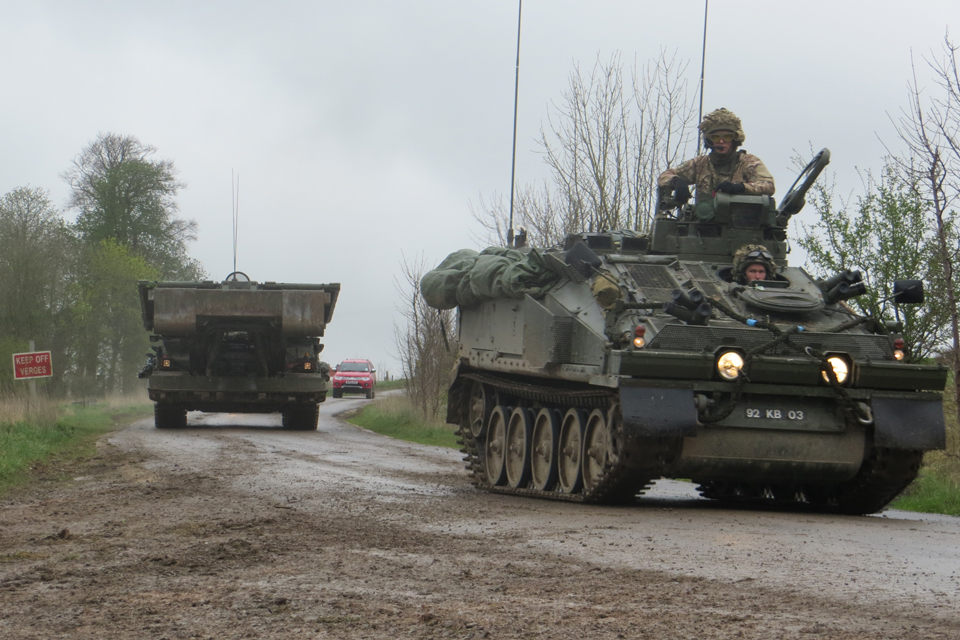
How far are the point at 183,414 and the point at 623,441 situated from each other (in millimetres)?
16005

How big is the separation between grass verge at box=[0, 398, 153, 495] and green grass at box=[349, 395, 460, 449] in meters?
5.57

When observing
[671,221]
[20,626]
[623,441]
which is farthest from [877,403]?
[20,626]

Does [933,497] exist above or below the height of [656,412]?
below

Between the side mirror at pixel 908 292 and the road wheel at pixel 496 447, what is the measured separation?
4114mm

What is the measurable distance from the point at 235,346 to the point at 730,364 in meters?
14.9

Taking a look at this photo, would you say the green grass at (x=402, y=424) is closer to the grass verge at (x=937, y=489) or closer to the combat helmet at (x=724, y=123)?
the grass verge at (x=937, y=489)

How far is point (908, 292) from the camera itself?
10672 mm

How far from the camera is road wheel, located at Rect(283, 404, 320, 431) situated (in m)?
24.1

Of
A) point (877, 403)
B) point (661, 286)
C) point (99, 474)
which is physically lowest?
point (99, 474)

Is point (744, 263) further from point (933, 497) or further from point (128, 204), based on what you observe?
point (128, 204)

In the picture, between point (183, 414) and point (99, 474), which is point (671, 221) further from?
point (183, 414)

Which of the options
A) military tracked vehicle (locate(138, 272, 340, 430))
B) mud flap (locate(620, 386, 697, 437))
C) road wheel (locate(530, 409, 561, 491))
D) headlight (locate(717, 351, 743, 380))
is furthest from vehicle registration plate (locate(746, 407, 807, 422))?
military tracked vehicle (locate(138, 272, 340, 430))

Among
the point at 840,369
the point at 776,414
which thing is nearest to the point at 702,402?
the point at 776,414

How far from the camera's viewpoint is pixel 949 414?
18.1m
